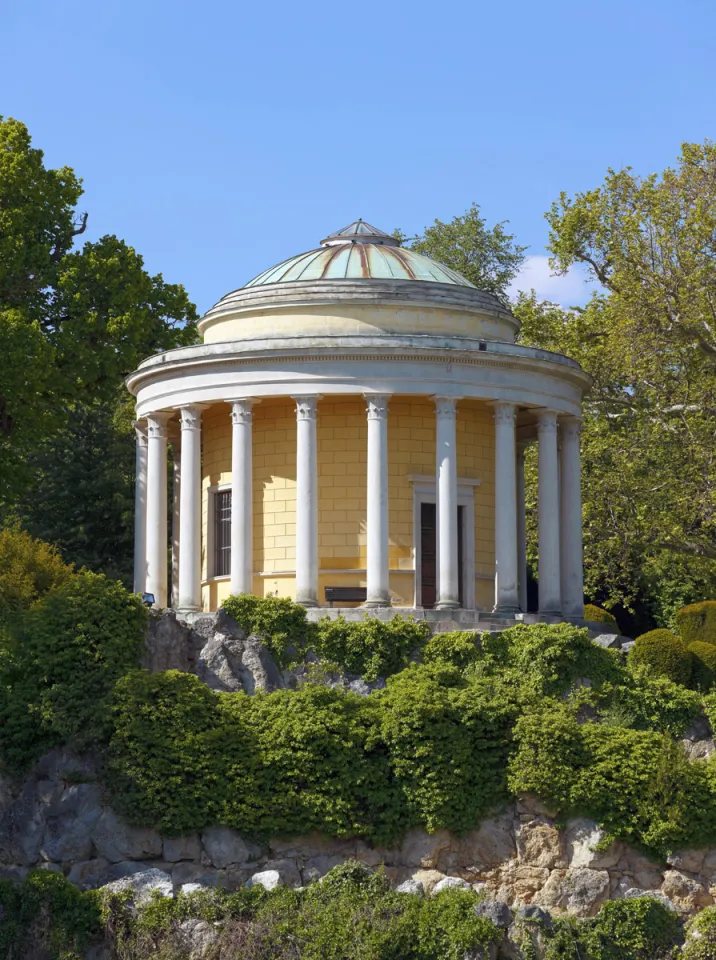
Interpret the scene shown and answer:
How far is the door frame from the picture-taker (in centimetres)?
3891

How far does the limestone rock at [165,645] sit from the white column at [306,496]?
3869 mm

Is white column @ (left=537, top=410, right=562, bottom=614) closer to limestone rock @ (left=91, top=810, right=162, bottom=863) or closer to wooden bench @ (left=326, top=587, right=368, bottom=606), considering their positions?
wooden bench @ (left=326, top=587, right=368, bottom=606)

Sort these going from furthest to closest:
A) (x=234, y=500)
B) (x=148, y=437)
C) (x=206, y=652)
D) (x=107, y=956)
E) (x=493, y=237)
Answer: (x=493, y=237) → (x=148, y=437) → (x=234, y=500) → (x=206, y=652) → (x=107, y=956)

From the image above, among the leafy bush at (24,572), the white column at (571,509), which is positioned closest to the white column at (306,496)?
the leafy bush at (24,572)

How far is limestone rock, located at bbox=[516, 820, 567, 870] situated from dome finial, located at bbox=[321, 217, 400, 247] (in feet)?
55.7

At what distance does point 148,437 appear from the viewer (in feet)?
134

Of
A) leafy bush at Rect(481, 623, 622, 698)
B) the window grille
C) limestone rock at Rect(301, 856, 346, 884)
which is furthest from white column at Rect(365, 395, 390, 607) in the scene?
limestone rock at Rect(301, 856, 346, 884)

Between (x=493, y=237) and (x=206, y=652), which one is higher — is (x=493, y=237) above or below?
above

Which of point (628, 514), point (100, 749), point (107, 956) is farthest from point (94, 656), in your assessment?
point (628, 514)

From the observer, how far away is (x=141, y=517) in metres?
41.0

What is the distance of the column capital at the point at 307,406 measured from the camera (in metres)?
37.8

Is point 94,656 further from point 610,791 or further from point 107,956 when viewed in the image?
point 610,791

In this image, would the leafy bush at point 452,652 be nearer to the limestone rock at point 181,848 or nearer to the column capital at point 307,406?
the column capital at point 307,406

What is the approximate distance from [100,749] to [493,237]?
140ft
